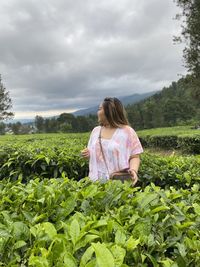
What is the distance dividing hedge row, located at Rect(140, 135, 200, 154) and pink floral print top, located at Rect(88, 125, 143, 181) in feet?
43.9

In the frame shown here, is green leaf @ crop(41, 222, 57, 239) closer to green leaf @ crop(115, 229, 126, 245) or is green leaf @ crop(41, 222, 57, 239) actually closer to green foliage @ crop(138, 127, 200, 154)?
green leaf @ crop(115, 229, 126, 245)

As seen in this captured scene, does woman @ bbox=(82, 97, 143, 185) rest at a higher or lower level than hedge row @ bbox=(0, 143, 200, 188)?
higher

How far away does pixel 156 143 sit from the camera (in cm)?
2403

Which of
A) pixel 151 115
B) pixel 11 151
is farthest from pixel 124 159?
pixel 151 115

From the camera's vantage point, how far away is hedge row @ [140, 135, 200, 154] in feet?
57.3

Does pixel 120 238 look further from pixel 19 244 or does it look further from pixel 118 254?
pixel 19 244

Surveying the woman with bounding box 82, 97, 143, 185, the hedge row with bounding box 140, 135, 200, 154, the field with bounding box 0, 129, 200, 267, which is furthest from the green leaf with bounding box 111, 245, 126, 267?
the hedge row with bounding box 140, 135, 200, 154

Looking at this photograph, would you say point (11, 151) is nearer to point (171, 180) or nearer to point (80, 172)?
point (80, 172)

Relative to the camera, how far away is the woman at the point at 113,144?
Result: 13.6 feet

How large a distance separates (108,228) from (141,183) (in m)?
3.52

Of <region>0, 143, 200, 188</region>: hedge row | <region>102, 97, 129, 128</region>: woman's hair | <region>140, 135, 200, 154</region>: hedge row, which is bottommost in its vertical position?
<region>140, 135, 200, 154</region>: hedge row

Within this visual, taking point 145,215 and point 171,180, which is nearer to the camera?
point 145,215

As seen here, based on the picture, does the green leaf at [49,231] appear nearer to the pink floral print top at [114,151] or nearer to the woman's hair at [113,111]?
the pink floral print top at [114,151]

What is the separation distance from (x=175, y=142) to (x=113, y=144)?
18.1 meters
